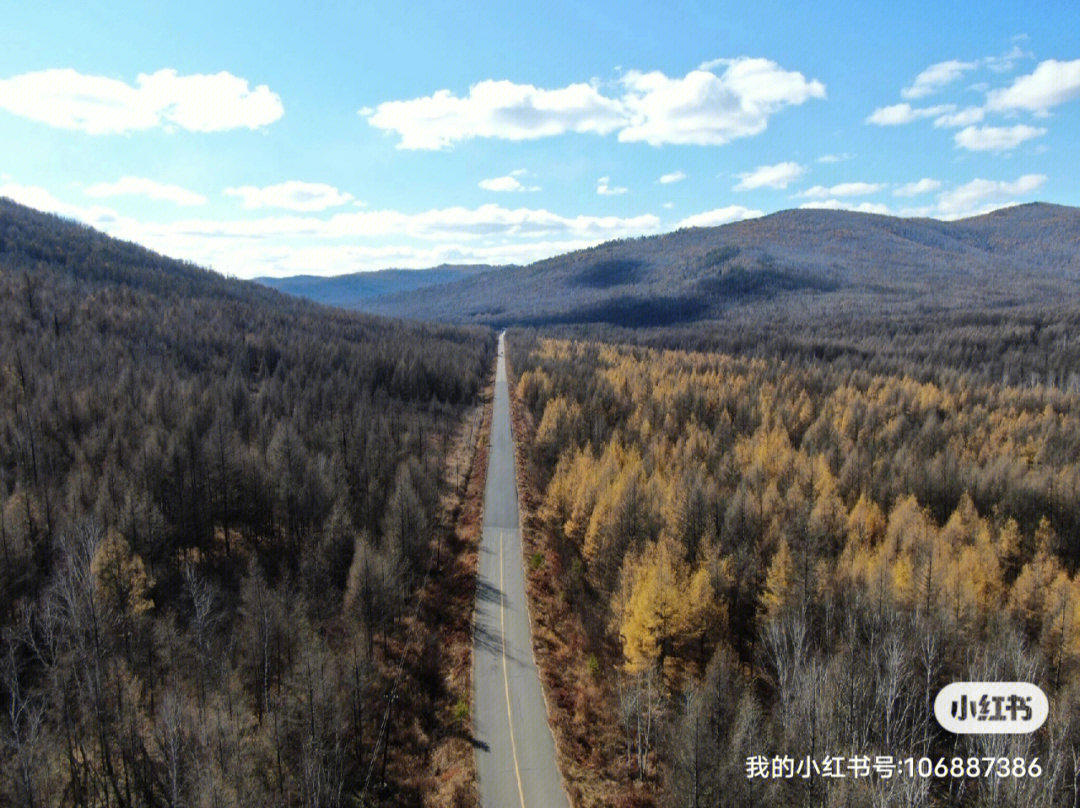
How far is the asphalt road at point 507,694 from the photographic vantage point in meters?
31.6

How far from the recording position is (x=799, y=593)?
1649 inches

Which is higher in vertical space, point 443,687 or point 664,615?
point 664,615

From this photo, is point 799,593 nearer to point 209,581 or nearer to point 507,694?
point 507,694

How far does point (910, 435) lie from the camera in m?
89.5

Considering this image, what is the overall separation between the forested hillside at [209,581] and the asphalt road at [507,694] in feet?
6.66

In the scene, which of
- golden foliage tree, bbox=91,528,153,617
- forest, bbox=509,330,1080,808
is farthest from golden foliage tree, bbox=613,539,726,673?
golden foliage tree, bbox=91,528,153,617

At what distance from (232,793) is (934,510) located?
70270 mm

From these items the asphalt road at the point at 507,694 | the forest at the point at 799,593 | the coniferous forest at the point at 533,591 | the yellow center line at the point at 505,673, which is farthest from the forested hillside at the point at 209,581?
the forest at the point at 799,593

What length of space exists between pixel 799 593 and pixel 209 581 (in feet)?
160

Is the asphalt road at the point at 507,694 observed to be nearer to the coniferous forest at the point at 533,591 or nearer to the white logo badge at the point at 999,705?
the coniferous forest at the point at 533,591

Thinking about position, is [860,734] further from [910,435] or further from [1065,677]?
[910,435]

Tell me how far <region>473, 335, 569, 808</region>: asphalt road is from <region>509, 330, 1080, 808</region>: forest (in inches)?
67.5

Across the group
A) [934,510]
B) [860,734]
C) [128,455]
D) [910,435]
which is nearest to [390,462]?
[128,455]

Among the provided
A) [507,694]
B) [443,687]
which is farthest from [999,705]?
[443,687]
